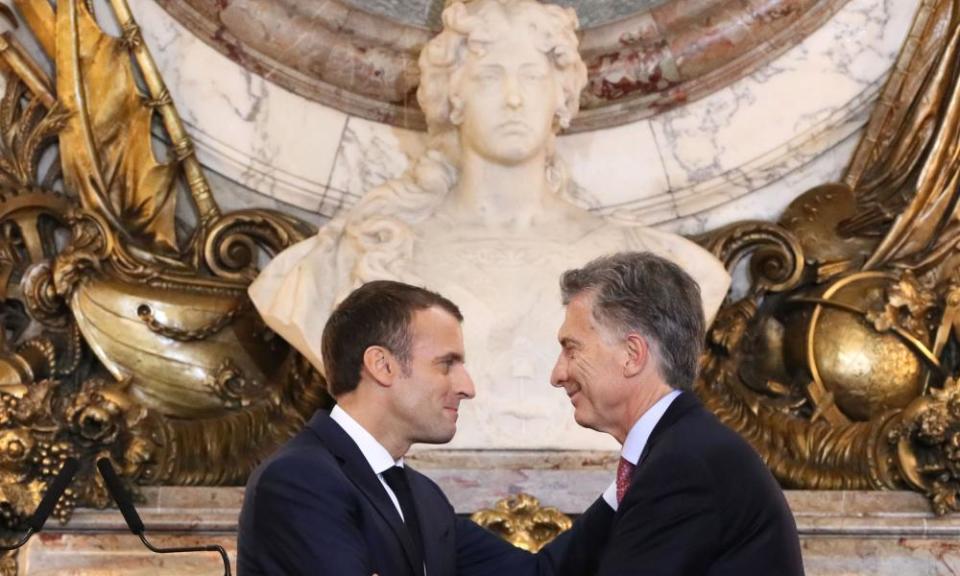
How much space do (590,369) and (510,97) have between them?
2.72 m

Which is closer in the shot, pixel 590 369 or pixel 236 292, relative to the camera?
pixel 590 369

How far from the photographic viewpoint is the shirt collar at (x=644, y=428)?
4.41 metres

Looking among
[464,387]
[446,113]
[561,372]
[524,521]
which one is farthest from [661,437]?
[446,113]

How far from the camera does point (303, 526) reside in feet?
14.0

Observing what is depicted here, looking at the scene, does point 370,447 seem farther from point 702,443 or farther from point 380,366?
point 702,443

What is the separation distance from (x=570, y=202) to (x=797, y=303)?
1.02 metres

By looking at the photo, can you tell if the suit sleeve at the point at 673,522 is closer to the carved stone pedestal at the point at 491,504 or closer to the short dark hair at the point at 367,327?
the short dark hair at the point at 367,327

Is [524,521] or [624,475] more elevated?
[524,521]

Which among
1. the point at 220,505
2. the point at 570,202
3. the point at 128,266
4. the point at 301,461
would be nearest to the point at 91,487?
the point at 220,505

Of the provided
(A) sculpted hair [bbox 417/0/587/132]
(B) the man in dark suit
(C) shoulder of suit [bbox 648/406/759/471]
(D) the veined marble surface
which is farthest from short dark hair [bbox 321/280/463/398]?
(D) the veined marble surface

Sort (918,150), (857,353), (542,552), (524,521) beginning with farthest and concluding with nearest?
(918,150), (857,353), (524,521), (542,552)

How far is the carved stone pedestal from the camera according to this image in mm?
6680

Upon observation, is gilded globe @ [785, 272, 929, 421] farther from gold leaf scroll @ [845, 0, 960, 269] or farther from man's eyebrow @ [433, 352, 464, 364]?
man's eyebrow @ [433, 352, 464, 364]

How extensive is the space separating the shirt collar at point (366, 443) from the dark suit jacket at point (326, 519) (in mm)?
32
